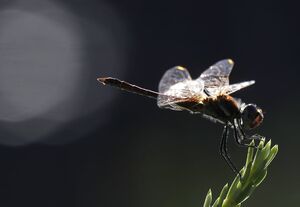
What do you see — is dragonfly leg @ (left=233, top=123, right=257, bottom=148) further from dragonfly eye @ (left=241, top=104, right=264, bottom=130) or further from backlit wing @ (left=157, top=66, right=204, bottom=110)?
backlit wing @ (left=157, top=66, right=204, bottom=110)

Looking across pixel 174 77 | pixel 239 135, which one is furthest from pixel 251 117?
pixel 174 77

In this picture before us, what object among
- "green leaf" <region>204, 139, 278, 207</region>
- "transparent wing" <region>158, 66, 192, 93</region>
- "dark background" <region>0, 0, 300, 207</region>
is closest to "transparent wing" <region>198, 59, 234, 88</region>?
"transparent wing" <region>158, 66, 192, 93</region>

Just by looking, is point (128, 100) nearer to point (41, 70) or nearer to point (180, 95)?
point (41, 70)

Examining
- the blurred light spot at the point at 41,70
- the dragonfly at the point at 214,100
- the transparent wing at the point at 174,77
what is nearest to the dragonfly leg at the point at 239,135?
the dragonfly at the point at 214,100

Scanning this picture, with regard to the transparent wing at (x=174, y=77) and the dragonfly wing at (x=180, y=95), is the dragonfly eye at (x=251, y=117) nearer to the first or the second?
the dragonfly wing at (x=180, y=95)

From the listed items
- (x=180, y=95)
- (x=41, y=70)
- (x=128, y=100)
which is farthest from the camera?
(x=41, y=70)

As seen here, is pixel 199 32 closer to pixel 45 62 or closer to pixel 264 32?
pixel 264 32
